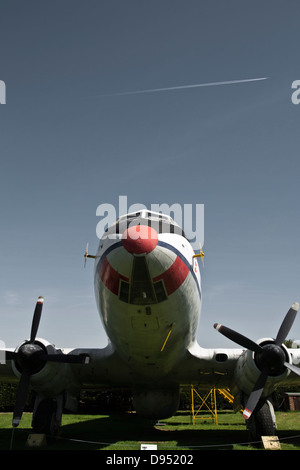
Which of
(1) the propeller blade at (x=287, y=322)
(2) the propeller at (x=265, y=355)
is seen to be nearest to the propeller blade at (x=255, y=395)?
(2) the propeller at (x=265, y=355)

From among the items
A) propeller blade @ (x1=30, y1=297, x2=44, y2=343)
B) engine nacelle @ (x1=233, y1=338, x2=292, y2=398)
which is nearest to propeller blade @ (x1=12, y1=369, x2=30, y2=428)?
propeller blade @ (x1=30, y1=297, x2=44, y2=343)

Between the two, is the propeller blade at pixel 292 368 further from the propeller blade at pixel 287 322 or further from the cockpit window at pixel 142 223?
the cockpit window at pixel 142 223

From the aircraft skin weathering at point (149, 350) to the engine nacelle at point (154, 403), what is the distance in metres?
0.04

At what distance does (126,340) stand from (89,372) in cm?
380

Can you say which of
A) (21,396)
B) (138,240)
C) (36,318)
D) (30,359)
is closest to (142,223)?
(138,240)

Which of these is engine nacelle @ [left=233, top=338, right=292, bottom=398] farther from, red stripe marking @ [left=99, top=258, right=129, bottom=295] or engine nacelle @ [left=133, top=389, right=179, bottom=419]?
red stripe marking @ [left=99, top=258, right=129, bottom=295]

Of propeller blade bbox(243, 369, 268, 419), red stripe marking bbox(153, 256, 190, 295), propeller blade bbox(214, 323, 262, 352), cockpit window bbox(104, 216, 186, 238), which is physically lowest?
propeller blade bbox(243, 369, 268, 419)

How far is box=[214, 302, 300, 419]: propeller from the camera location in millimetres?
10396

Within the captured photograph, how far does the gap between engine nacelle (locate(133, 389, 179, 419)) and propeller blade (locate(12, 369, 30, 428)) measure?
15.5 feet

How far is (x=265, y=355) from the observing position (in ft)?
35.2

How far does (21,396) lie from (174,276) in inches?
245

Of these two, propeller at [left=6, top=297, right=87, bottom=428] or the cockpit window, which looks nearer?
the cockpit window

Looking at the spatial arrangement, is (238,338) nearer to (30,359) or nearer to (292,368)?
(292,368)
